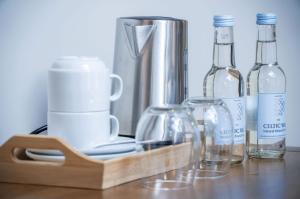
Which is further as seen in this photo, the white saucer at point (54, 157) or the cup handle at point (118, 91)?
the cup handle at point (118, 91)

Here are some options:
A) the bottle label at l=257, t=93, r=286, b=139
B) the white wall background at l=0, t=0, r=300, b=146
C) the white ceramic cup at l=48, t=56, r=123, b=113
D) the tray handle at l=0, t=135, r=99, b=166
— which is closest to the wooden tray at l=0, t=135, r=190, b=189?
the tray handle at l=0, t=135, r=99, b=166

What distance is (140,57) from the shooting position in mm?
1260

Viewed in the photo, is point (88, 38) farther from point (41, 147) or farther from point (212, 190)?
point (212, 190)

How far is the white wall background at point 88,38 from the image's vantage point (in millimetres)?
1359

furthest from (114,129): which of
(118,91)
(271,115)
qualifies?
(271,115)

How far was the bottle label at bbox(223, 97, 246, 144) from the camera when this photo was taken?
1146 millimetres

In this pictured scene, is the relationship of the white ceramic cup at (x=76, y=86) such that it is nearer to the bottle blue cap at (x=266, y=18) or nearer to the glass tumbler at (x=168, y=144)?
the glass tumbler at (x=168, y=144)

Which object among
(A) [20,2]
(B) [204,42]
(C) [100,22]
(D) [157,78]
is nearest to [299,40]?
(B) [204,42]

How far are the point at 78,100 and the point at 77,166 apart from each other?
156mm

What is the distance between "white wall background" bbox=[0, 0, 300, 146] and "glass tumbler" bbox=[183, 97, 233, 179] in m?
0.31

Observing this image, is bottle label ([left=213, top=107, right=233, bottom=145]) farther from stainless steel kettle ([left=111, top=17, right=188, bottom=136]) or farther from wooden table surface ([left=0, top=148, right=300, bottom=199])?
stainless steel kettle ([left=111, top=17, right=188, bottom=136])

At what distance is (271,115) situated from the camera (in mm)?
1172

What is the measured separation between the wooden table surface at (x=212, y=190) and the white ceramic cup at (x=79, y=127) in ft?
0.45

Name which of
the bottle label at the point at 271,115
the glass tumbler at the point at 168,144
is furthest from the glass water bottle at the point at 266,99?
the glass tumbler at the point at 168,144
